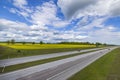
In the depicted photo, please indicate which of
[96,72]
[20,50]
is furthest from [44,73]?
[20,50]

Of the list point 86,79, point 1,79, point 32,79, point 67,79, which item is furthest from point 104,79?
point 1,79

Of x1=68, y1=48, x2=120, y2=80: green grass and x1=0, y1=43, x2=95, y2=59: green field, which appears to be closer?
x1=68, y1=48, x2=120, y2=80: green grass

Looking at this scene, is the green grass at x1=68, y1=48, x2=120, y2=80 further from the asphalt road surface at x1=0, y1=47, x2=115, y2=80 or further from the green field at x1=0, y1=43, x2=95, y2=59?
the green field at x1=0, y1=43, x2=95, y2=59

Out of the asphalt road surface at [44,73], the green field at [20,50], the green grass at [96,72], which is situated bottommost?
the green grass at [96,72]

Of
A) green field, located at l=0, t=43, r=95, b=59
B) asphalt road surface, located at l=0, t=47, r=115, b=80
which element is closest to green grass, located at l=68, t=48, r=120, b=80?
→ asphalt road surface, located at l=0, t=47, r=115, b=80

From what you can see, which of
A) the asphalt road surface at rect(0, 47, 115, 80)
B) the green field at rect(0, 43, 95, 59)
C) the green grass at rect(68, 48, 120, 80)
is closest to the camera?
the asphalt road surface at rect(0, 47, 115, 80)

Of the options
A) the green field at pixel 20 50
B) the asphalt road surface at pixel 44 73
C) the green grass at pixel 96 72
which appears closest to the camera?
the asphalt road surface at pixel 44 73

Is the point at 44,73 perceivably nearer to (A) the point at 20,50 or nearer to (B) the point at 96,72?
(B) the point at 96,72

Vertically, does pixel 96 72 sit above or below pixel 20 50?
below

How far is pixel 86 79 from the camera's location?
1527 cm

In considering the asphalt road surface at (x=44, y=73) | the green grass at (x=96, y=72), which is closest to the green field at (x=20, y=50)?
the asphalt road surface at (x=44, y=73)

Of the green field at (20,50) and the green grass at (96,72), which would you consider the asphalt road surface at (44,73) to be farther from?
the green field at (20,50)

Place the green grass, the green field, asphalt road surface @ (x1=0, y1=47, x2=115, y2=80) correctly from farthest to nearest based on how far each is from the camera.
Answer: the green field < the green grass < asphalt road surface @ (x1=0, y1=47, x2=115, y2=80)

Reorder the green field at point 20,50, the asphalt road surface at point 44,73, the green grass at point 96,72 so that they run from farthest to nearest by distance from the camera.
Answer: the green field at point 20,50, the green grass at point 96,72, the asphalt road surface at point 44,73
